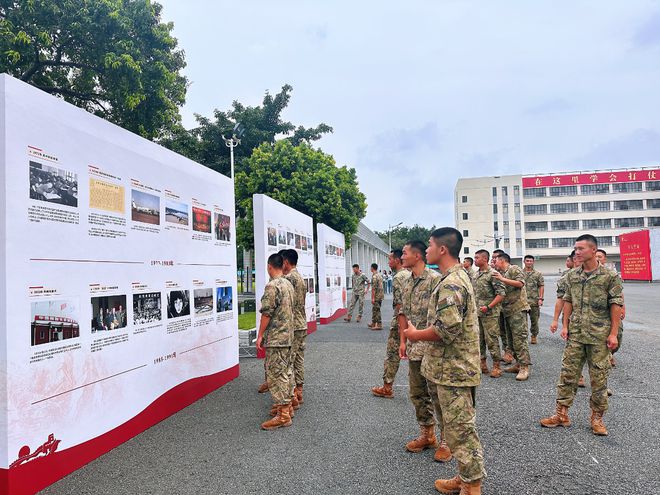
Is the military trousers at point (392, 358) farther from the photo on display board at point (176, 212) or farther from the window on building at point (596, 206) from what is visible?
the window on building at point (596, 206)

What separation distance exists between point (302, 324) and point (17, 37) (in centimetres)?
979

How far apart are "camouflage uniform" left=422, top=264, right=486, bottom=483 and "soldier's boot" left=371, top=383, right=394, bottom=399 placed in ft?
7.70

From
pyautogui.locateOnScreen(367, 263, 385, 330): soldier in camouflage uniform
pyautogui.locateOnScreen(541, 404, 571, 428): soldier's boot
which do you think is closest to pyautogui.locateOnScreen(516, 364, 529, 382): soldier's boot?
pyautogui.locateOnScreen(541, 404, 571, 428): soldier's boot

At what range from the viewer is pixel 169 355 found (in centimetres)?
494

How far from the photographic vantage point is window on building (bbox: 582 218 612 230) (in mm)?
61125

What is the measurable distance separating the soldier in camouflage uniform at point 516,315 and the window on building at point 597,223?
64.0 metres

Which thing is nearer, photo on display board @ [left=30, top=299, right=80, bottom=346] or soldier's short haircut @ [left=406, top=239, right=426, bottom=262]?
photo on display board @ [left=30, top=299, right=80, bottom=346]

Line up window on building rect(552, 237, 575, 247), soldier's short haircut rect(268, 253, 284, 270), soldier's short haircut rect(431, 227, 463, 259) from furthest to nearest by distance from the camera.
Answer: window on building rect(552, 237, 575, 247) < soldier's short haircut rect(268, 253, 284, 270) < soldier's short haircut rect(431, 227, 463, 259)

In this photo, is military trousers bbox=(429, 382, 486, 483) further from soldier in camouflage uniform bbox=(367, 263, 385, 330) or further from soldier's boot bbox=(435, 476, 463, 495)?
soldier in camouflage uniform bbox=(367, 263, 385, 330)

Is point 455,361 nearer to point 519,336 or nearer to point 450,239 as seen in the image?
point 450,239

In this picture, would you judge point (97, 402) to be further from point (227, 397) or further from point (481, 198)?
point (481, 198)

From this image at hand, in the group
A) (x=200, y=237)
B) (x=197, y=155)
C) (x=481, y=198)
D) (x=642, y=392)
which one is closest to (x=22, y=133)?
(x=200, y=237)

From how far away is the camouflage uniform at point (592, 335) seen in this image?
163 inches

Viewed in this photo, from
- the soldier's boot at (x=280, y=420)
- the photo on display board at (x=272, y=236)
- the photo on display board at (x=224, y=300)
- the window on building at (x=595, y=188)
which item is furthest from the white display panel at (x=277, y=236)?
the window on building at (x=595, y=188)
